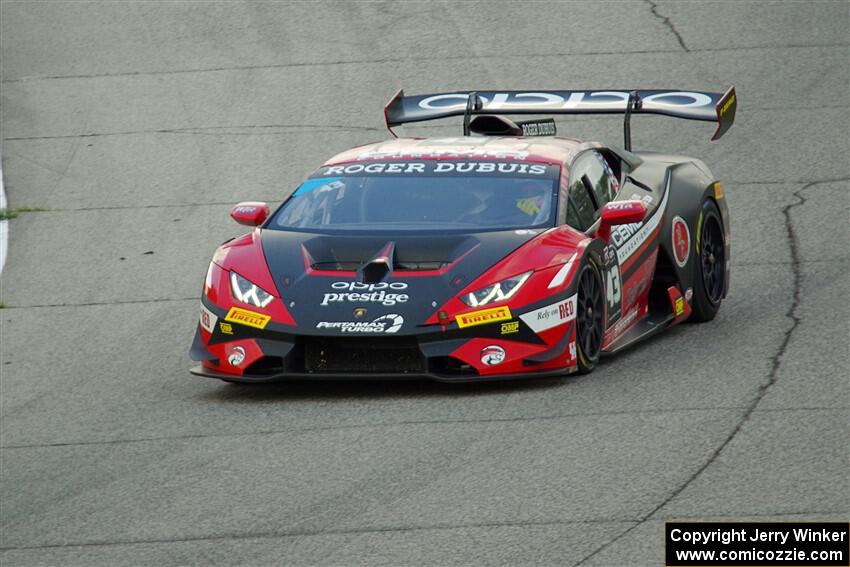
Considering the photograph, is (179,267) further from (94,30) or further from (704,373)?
(94,30)

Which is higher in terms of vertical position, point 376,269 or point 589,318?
point 376,269

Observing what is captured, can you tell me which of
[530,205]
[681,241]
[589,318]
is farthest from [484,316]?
[681,241]

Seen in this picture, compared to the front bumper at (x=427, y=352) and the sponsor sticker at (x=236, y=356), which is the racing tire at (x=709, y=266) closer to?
the front bumper at (x=427, y=352)

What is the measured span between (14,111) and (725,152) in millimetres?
7537

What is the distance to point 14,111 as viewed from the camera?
17.6 m

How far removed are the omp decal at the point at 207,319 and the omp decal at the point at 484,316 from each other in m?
1.40

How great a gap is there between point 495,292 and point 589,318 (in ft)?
2.25

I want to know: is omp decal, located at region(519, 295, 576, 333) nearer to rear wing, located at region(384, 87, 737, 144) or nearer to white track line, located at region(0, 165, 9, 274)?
rear wing, located at region(384, 87, 737, 144)

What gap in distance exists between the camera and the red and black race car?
8539 mm

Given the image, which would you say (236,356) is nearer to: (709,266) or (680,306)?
(680,306)

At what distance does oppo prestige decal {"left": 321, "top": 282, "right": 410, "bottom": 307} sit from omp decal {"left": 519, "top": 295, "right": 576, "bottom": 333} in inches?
25.3

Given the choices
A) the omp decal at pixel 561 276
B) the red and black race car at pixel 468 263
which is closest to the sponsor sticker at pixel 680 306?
the red and black race car at pixel 468 263

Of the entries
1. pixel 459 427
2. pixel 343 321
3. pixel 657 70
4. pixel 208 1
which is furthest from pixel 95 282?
pixel 208 1

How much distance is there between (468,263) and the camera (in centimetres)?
873
